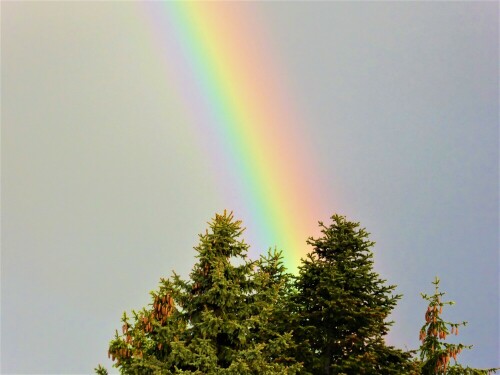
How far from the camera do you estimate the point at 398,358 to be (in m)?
22.0

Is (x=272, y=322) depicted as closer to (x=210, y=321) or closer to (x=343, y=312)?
(x=343, y=312)

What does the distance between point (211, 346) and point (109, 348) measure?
3716 millimetres

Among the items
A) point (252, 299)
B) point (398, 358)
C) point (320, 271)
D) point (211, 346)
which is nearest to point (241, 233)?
point (252, 299)

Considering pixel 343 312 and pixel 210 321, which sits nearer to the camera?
pixel 210 321

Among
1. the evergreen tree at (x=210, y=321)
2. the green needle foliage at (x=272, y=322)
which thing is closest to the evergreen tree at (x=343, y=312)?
the green needle foliage at (x=272, y=322)

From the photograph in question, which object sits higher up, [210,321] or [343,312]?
[343,312]

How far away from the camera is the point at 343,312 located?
22.1m

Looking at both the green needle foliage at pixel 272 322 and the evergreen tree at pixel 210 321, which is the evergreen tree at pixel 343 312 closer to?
the green needle foliage at pixel 272 322

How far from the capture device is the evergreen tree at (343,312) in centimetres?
2152

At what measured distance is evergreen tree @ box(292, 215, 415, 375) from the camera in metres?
21.5

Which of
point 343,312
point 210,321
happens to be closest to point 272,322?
point 343,312

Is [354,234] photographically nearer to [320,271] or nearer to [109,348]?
[320,271]

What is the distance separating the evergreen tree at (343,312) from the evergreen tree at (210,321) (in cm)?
480

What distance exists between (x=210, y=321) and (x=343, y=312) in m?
8.37
